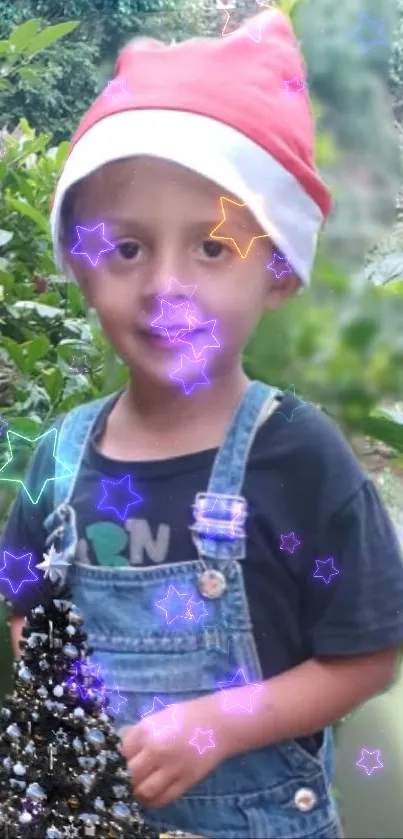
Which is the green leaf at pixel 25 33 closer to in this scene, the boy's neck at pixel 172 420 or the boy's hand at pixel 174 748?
the boy's neck at pixel 172 420

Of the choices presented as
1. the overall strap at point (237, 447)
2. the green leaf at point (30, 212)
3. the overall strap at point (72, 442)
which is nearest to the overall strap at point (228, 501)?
the overall strap at point (237, 447)

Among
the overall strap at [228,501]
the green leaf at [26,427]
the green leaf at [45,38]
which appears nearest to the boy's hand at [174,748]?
the overall strap at [228,501]

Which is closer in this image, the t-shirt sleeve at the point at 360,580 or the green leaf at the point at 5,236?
the t-shirt sleeve at the point at 360,580

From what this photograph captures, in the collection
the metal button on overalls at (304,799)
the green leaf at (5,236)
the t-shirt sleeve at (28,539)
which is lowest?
the metal button on overalls at (304,799)

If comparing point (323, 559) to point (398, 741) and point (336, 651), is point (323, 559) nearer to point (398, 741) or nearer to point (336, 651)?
point (336, 651)

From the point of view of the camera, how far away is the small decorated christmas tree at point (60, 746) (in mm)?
743

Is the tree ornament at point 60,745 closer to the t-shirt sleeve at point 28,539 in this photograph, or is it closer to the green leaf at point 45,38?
the t-shirt sleeve at point 28,539

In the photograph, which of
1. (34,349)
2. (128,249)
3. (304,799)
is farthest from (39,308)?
(304,799)

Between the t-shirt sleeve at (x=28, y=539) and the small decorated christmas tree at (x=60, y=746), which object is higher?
the t-shirt sleeve at (x=28, y=539)

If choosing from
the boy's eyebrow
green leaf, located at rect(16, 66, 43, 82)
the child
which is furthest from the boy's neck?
green leaf, located at rect(16, 66, 43, 82)

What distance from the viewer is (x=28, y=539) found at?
0.78 m

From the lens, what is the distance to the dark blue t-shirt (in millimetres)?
700

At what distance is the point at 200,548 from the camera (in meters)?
0.71

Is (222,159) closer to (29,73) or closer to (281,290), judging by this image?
(281,290)
